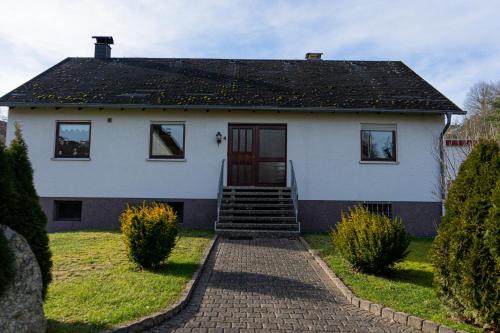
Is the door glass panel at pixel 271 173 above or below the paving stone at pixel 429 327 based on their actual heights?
above

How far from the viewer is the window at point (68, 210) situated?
13.7 m

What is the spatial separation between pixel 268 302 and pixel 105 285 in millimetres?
2650

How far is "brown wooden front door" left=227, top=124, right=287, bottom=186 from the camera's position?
1405 cm

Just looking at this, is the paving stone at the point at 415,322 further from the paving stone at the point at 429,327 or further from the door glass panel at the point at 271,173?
the door glass panel at the point at 271,173

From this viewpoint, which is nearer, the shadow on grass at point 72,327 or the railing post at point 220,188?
the shadow on grass at point 72,327

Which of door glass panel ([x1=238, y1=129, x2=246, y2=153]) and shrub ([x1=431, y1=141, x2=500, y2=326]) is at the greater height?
door glass panel ([x1=238, y1=129, x2=246, y2=153])

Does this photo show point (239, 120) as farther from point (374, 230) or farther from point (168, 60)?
point (374, 230)

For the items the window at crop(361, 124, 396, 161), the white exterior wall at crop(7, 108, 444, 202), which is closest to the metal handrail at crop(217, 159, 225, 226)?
the white exterior wall at crop(7, 108, 444, 202)

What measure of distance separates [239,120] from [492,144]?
9.49 meters

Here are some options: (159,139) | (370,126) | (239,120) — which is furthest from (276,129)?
(159,139)

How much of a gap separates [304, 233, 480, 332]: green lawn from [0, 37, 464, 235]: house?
429 cm

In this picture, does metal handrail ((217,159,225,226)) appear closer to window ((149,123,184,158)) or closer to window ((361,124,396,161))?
window ((149,123,184,158))

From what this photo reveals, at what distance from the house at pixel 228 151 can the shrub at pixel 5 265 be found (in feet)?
30.0

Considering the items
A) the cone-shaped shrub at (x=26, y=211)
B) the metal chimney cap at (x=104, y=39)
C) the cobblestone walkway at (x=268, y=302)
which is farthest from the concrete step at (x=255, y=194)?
the metal chimney cap at (x=104, y=39)
